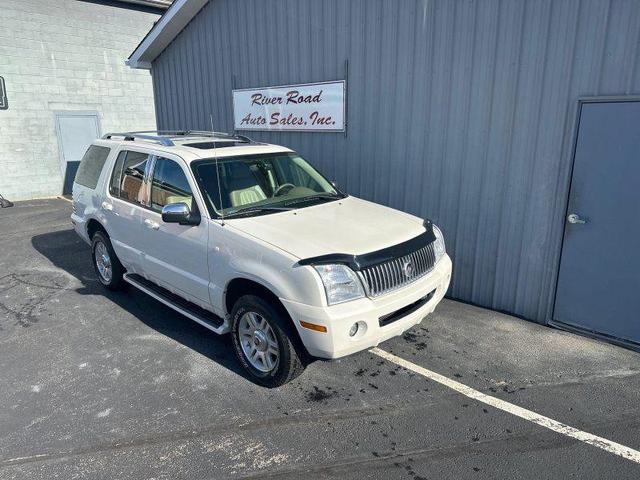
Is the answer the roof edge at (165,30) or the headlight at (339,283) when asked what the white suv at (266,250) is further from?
the roof edge at (165,30)

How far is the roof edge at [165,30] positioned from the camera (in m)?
8.16

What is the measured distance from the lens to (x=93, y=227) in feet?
19.6

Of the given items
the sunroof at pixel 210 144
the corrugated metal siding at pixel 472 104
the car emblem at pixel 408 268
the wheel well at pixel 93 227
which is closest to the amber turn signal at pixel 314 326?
the car emblem at pixel 408 268

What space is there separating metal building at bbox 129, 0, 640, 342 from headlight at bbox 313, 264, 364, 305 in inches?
105

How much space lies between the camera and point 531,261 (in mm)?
5082

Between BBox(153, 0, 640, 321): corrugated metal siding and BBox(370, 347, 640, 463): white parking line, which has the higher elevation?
BBox(153, 0, 640, 321): corrugated metal siding

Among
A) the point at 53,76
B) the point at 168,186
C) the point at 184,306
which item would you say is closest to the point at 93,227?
the point at 168,186

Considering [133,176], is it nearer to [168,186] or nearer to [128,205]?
[128,205]

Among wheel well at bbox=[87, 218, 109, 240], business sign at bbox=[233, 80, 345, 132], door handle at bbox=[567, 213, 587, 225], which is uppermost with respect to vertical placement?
business sign at bbox=[233, 80, 345, 132]

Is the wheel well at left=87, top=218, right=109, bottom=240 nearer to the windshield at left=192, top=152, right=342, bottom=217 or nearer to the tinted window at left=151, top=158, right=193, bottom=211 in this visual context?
the tinted window at left=151, top=158, right=193, bottom=211

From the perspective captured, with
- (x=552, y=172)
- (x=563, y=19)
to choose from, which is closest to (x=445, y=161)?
(x=552, y=172)

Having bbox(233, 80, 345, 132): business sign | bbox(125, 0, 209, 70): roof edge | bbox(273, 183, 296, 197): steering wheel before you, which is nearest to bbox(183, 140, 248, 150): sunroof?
bbox(273, 183, 296, 197): steering wheel

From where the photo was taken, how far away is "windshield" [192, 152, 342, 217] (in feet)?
13.6

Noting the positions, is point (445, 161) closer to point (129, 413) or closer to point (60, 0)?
point (129, 413)
